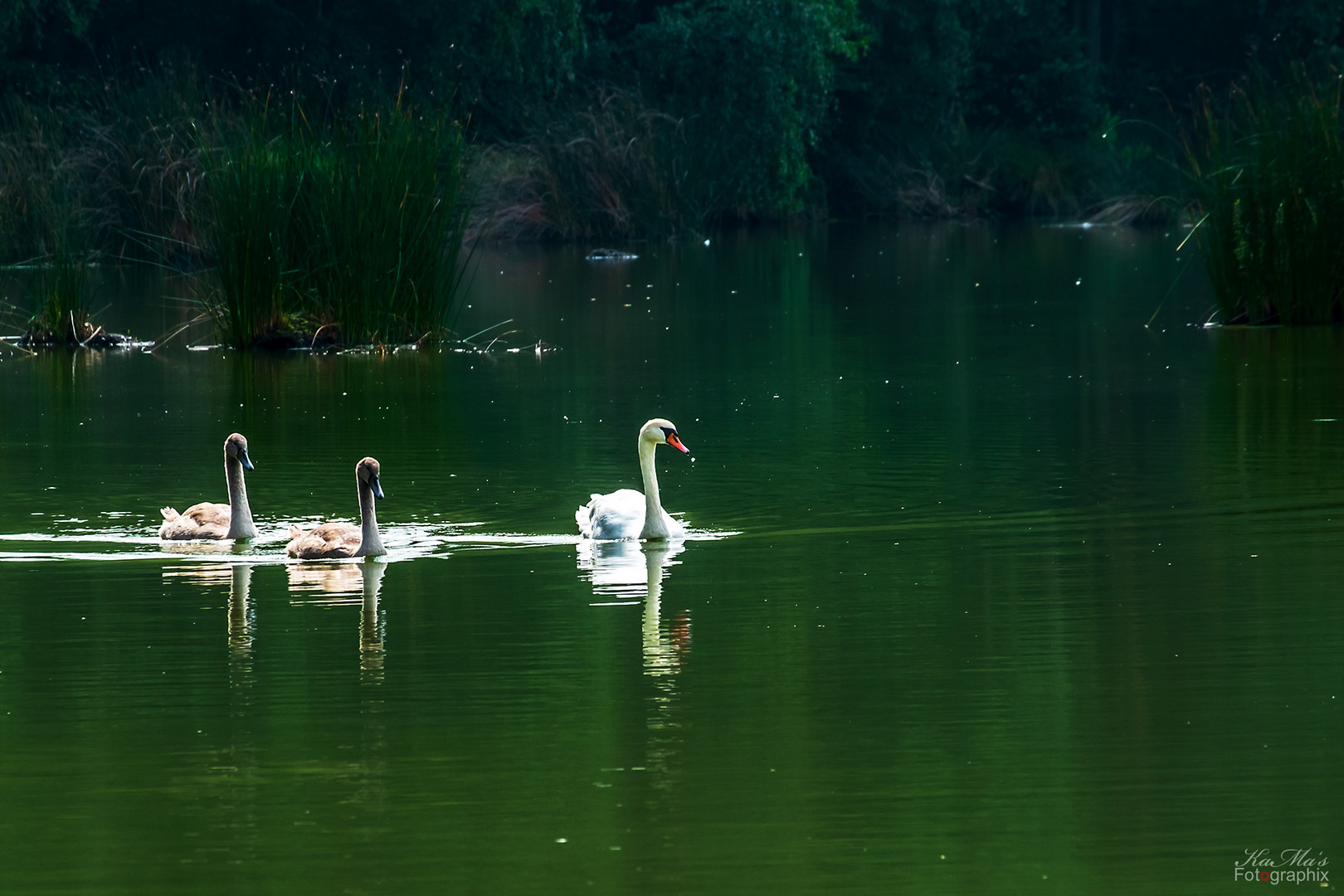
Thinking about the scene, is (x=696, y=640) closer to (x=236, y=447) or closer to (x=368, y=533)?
(x=368, y=533)

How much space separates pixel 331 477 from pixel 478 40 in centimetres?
3105

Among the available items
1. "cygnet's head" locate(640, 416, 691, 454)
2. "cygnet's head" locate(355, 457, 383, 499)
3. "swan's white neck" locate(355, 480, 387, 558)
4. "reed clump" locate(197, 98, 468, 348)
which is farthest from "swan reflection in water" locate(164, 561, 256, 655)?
"reed clump" locate(197, 98, 468, 348)

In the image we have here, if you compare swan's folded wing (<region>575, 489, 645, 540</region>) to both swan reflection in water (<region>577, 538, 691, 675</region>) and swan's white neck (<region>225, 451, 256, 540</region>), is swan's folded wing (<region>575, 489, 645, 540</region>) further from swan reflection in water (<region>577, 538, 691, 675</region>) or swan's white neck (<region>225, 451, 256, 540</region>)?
swan's white neck (<region>225, 451, 256, 540</region>)

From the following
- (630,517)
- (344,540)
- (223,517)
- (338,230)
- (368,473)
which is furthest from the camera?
(338,230)

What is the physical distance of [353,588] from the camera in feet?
32.9

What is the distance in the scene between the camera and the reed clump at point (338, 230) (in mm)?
20000

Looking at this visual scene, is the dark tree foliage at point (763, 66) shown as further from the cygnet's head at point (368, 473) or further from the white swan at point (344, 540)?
the white swan at point (344, 540)

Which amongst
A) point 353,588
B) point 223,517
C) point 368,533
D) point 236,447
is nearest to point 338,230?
point 236,447

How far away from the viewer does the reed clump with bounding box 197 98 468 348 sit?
65.6ft

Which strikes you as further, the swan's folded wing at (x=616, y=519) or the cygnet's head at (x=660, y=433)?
the cygnet's head at (x=660, y=433)

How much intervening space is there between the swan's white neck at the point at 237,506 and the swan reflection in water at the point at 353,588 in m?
0.67

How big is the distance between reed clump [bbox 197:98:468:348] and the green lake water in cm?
195

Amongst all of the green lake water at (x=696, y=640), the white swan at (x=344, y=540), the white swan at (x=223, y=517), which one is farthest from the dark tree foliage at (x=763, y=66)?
the white swan at (x=344, y=540)

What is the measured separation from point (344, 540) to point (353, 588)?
2.59 feet
